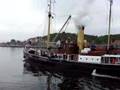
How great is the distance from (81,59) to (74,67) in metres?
2.20

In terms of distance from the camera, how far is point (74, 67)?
202ft

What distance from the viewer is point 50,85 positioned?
46.3 meters

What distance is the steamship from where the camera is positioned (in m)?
55.5

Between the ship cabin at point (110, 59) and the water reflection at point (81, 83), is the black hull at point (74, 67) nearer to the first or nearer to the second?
the ship cabin at point (110, 59)

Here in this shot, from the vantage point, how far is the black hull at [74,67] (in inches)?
2137

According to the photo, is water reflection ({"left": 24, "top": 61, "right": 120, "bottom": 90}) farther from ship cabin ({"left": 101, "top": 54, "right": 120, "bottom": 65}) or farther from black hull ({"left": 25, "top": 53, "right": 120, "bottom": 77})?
ship cabin ({"left": 101, "top": 54, "right": 120, "bottom": 65})

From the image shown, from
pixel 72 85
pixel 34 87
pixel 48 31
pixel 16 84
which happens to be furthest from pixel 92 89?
pixel 48 31

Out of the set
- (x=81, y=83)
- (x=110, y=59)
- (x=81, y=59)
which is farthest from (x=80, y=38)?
(x=81, y=83)

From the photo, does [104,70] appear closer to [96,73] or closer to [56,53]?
[96,73]

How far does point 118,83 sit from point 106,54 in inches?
425

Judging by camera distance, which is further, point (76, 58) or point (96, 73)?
point (76, 58)

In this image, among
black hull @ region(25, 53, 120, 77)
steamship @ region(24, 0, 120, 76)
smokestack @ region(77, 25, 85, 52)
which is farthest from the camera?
smokestack @ region(77, 25, 85, 52)

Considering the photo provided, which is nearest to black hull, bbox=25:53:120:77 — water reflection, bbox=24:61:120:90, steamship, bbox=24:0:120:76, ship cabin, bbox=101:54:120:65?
steamship, bbox=24:0:120:76

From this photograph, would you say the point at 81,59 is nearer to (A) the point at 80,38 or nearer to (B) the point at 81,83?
(A) the point at 80,38
